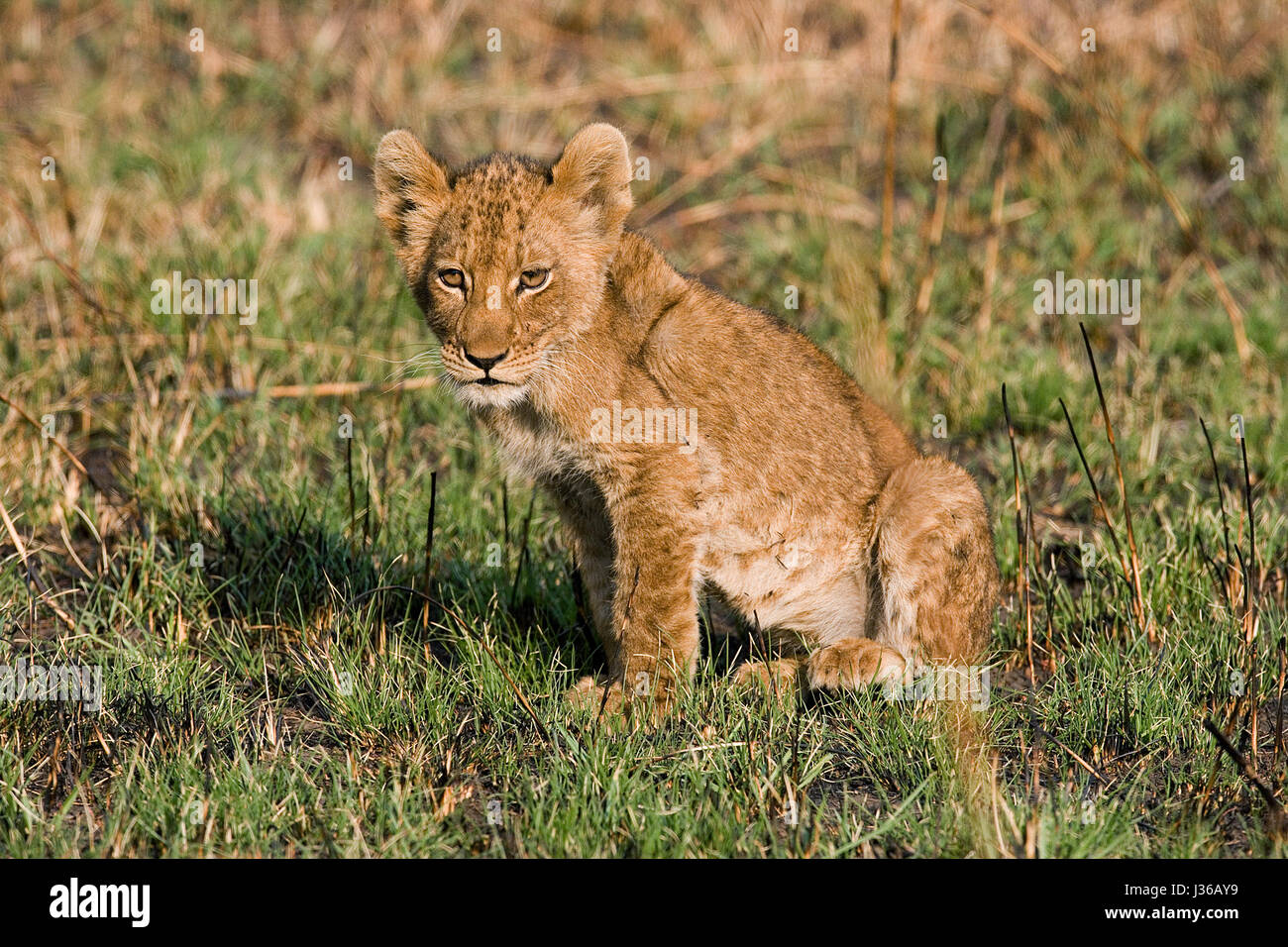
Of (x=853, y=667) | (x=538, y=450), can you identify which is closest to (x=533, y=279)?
(x=538, y=450)

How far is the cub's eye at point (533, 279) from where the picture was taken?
15.9 ft

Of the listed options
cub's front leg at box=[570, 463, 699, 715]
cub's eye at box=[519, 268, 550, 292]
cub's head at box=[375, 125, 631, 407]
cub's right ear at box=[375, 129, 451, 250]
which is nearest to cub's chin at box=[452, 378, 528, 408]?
cub's head at box=[375, 125, 631, 407]

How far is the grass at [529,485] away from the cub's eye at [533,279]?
0.83 meters

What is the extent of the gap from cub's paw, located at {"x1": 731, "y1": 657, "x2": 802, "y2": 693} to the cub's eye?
1.58 m

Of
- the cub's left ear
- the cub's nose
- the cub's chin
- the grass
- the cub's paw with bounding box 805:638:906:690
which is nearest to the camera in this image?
the grass

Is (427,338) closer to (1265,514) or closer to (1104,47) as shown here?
(1265,514)

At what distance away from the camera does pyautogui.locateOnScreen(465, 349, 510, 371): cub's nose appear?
4.69m

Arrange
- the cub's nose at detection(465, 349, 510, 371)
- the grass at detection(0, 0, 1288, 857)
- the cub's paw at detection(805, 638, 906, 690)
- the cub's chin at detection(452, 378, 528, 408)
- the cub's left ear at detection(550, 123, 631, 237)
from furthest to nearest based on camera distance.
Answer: the cub's paw at detection(805, 638, 906, 690) < the cub's left ear at detection(550, 123, 631, 237) < the cub's chin at detection(452, 378, 528, 408) < the cub's nose at detection(465, 349, 510, 371) < the grass at detection(0, 0, 1288, 857)

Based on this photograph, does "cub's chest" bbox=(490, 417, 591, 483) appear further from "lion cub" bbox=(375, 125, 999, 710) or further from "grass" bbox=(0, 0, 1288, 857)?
"grass" bbox=(0, 0, 1288, 857)

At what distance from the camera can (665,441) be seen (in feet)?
16.4

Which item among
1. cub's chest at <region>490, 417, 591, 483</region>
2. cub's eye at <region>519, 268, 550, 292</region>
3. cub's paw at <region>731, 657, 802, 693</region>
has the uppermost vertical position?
cub's eye at <region>519, 268, 550, 292</region>

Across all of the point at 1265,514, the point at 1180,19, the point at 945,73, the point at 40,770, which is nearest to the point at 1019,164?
the point at 945,73

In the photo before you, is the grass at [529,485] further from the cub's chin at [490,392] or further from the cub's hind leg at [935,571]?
the cub's chin at [490,392]
